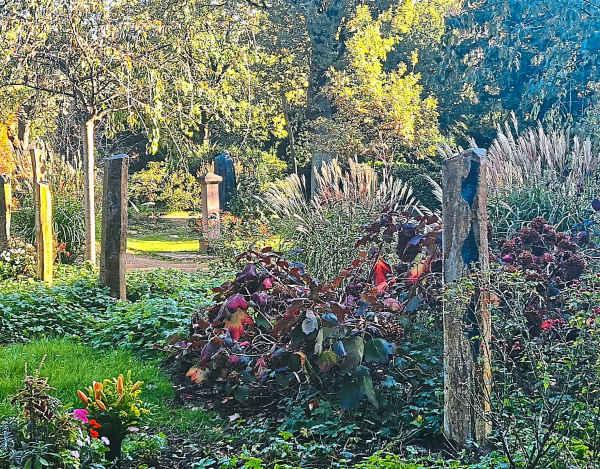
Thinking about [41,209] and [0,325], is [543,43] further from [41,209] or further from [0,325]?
[0,325]

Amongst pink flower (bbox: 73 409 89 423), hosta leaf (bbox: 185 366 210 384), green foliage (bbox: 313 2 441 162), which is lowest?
hosta leaf (bbox: 185 366 210 384)

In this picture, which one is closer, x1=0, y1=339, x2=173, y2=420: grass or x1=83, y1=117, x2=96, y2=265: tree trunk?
x1=0, y1=339, x2=173, y2=420: grass

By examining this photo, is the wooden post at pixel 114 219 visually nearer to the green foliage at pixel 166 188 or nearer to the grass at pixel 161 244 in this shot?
the grass at pixel 161 244

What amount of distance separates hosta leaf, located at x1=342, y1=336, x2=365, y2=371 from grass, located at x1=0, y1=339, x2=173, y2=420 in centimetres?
119

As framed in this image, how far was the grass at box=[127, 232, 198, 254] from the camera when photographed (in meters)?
13.1

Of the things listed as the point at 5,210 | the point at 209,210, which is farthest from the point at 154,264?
the point at 5,210

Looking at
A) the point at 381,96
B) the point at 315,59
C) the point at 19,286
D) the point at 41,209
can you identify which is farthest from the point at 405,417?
the point at 315,59

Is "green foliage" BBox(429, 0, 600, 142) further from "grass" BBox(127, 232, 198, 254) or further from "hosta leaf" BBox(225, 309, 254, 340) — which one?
"grass" BBox(127, 232, 198, 254)

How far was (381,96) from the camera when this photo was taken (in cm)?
1368

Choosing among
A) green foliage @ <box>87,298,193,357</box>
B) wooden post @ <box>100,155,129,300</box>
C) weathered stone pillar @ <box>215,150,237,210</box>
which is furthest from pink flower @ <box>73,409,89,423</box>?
weathered stone pillar @ <box>215,150,237,210</box>

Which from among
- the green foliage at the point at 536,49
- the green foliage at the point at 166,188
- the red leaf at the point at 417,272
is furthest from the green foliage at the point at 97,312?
the green foliage at the point at 166,188

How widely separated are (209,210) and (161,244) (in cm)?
206

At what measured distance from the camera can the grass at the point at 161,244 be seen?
13.1 metres

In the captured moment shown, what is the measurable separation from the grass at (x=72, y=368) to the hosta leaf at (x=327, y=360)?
1.05 meters
